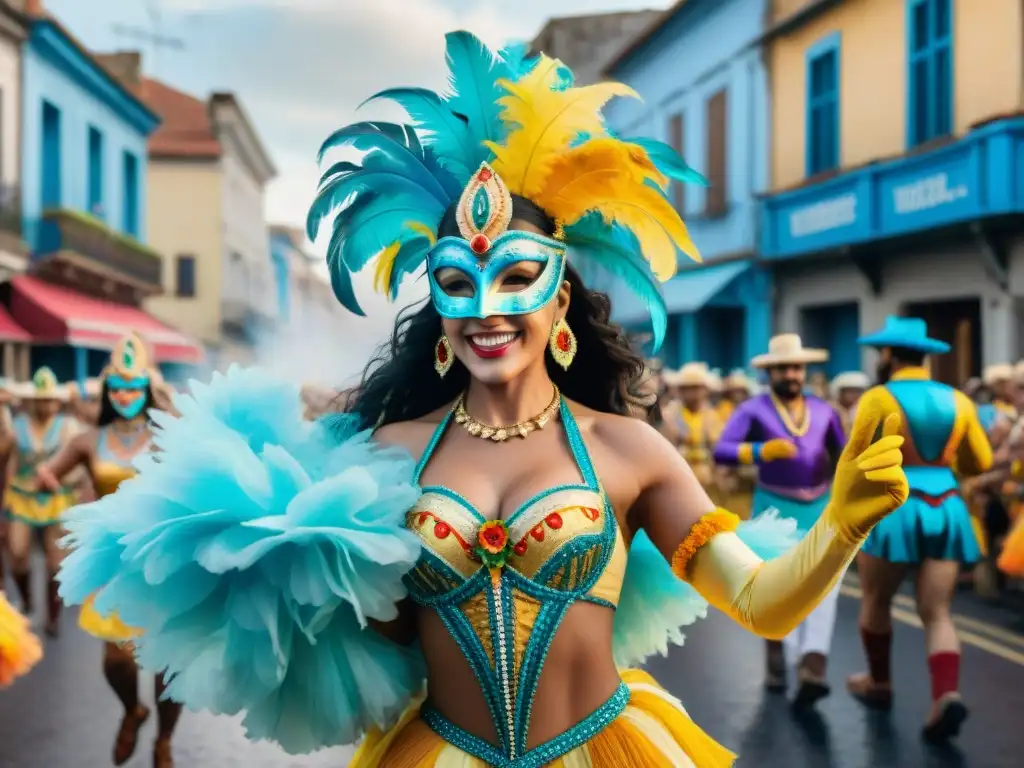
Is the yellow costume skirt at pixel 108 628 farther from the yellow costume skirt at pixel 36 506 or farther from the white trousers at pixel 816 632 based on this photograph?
the yellow costume skirt at pixel 36 506

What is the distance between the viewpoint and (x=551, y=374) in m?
3.19

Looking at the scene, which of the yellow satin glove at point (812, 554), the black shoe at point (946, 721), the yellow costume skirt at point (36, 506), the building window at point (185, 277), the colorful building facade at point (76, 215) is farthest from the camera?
the building window at point (185, 277)

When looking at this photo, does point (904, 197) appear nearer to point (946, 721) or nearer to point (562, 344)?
point (946, 721)

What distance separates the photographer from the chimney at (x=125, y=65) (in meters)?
31.1

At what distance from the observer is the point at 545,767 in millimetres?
2762

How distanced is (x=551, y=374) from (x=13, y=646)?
9.92 ft

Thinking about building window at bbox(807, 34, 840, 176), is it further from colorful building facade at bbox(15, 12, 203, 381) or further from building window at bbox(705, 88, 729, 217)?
colorful building facade at bbox(15, 12, 203, 381)

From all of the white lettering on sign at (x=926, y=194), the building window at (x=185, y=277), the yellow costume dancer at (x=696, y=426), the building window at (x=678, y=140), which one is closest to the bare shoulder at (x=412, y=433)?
the yellow costume dancer at (x=696, y=426)

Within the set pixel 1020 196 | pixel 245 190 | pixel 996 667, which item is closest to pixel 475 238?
pixel 996 667

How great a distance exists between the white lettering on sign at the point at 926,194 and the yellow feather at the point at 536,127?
1265 centimetres

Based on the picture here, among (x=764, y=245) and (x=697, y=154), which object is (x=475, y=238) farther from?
(x=697, y=154)

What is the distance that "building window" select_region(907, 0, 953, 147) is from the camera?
615 inches

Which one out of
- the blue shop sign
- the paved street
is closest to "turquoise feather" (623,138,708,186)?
the paved street

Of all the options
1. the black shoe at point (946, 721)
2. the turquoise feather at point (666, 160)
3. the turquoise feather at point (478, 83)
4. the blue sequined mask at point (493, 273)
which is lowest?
the black shoe at point (946, 721)
